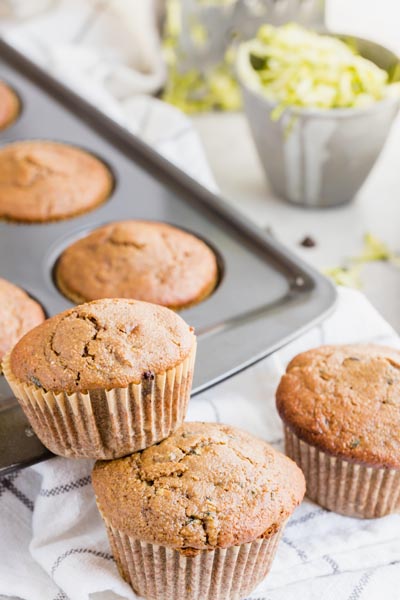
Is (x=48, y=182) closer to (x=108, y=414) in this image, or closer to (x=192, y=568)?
(x=108, y=414)

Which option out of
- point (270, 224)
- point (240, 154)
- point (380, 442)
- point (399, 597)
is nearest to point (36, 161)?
point (270, 224)

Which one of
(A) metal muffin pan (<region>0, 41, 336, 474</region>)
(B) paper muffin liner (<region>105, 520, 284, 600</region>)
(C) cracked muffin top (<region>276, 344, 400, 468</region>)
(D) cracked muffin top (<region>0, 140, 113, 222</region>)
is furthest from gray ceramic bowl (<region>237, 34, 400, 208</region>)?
(B) paper muffin liner (<region>105, 520, 284, 600</region>)

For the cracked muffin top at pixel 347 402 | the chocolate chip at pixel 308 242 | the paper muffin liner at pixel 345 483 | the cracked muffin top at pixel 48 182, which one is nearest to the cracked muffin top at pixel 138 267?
the cracked muffin top at pixel 48 182

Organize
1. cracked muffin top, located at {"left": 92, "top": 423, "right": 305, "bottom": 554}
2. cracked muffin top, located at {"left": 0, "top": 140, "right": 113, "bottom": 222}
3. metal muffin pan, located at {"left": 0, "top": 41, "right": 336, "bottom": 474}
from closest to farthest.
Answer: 1. cracked muffin top, located at {"left": 92, "top": 423, "right": 305, "bottom": 554}
2. metal muffin pan, located at {"left": 0, "top": 41, "right": 336, "bottom": 474}
3. cracked muffin top, located at {"left": 0, "top": 140, "right": 113, "bottom": 222}

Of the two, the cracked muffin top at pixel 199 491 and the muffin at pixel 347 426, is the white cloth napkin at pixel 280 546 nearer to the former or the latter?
the muffin at pixel 347 426

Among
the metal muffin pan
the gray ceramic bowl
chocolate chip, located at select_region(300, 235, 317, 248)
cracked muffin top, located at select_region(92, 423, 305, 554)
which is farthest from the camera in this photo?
chocolate chip, located at select_region(300, 235, 317, 248)

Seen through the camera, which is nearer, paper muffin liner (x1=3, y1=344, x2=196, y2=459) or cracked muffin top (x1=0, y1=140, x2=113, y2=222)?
paper muffin liner (x1=3, y1=344, x2=196, y2=459)

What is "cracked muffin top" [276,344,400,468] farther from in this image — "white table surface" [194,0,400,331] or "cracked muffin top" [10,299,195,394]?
"white table surface" [194,0,400,331]
